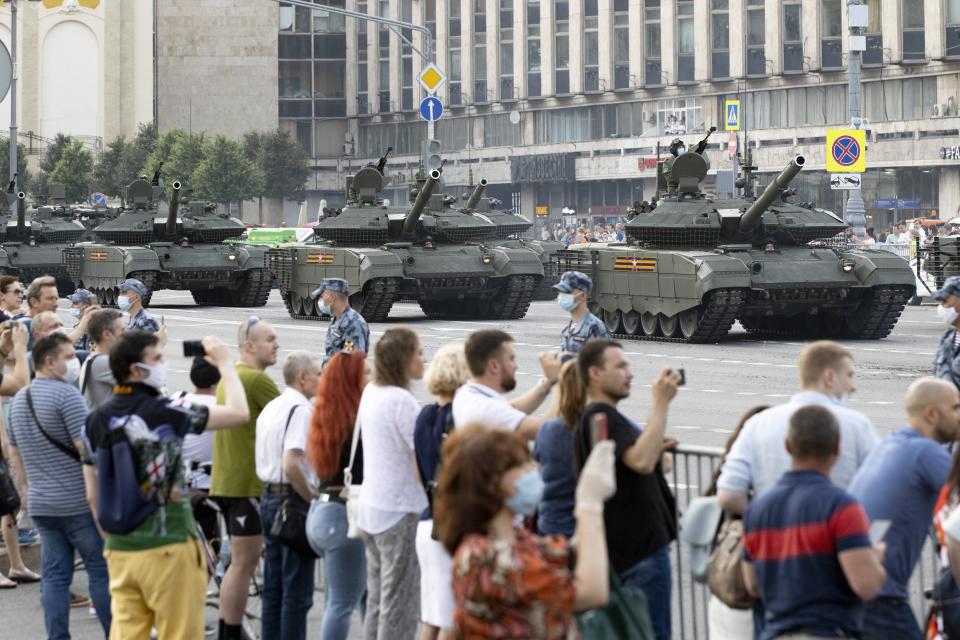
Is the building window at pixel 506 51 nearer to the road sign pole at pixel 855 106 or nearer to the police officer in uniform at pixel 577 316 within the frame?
the road sign pole at pixel 855 106

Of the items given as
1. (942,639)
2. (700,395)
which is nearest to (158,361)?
(942,639)

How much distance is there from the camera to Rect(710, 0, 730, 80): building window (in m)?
73.6

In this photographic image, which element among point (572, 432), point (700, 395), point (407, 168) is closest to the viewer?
point (572, 432)

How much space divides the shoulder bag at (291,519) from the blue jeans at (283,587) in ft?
0.19

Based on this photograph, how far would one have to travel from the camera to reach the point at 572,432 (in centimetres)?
759

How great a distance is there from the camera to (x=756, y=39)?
72500 millimetres

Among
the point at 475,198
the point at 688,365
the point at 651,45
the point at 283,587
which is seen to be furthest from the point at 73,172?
the point at 283,587

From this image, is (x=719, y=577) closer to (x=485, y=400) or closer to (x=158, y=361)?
(x=485, y=400)

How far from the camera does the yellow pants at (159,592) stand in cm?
776

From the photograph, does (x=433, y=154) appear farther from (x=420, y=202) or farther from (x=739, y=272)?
(x=739, y=272)

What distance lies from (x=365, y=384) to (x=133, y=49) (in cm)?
8917

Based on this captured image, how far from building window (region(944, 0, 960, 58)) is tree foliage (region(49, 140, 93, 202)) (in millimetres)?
35154

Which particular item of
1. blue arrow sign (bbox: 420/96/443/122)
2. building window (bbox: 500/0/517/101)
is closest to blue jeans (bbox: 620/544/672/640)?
blue arrow sign (bbox: 420/96/443/122)

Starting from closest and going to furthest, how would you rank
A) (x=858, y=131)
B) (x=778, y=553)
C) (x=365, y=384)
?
(x=778, y=553), (x=365, y=384), (x=858, y=131)
